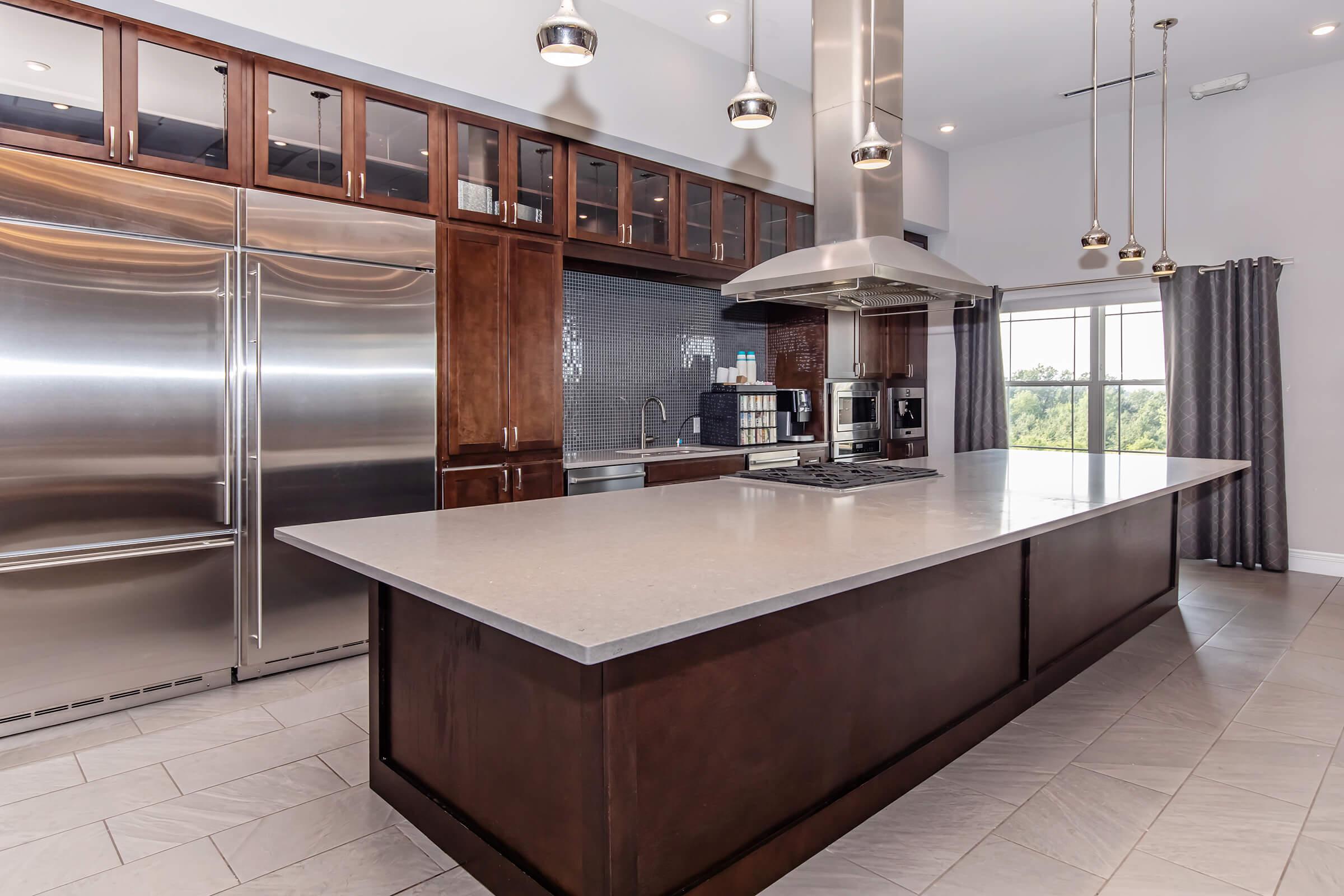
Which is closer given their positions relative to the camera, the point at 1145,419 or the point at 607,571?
the point at 607,571

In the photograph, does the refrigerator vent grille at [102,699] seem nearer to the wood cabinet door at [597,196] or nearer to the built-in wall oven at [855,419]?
the wood cabinet door at [597,196]

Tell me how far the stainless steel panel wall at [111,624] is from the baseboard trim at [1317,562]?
6291 mm

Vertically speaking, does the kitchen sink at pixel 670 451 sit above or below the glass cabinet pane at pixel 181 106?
below

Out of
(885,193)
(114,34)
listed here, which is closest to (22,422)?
(114,34)

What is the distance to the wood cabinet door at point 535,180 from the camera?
12.9ft

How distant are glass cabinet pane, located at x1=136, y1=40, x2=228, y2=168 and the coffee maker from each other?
3.76 metres

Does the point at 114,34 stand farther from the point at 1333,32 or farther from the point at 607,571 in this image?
the point at 1333,32

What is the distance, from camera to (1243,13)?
420 centimetres

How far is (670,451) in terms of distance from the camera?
16.8 ft

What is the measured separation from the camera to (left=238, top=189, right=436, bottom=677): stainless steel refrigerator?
3.16 meters

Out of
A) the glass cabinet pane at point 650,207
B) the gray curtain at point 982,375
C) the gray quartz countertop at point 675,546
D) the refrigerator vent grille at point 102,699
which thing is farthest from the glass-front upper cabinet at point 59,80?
the gray curtain at point 982,375

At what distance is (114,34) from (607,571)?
2.86m

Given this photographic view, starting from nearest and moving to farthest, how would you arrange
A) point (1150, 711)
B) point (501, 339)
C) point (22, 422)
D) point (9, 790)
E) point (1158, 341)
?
point (9, 790) → point (22, 422) → point (1150, 711) → point (501, 339) → point (1158, 341)

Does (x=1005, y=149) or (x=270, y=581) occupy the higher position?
(x=1005, y=149)
